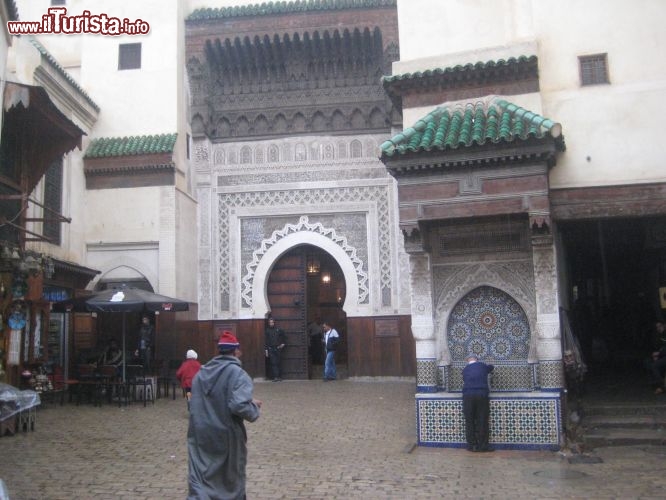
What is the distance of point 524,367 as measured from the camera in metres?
8.52

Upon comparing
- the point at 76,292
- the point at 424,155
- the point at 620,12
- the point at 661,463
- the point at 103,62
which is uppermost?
the point at 103,62

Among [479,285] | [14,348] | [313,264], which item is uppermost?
[313,264]

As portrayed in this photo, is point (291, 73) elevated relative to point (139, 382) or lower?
elevated

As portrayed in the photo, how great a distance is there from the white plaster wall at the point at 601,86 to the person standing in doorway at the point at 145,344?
8.03m

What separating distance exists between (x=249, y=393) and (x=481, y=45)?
6757 millimetres

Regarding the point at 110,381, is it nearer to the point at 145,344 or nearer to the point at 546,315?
the point at 145,344

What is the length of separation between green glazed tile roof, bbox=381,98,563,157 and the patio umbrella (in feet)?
17.8

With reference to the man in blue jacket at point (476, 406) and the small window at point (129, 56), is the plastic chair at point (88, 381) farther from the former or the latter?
the small window at point (129, 56)

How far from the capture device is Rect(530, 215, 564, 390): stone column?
26.7ft

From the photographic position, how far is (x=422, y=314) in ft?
28.5

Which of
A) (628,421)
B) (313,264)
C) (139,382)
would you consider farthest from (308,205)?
(628,421)

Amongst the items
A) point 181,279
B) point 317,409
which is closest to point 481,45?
point 317,409

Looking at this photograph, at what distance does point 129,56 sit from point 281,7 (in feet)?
11.6

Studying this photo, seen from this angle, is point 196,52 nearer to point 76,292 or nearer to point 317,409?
point 76,292
